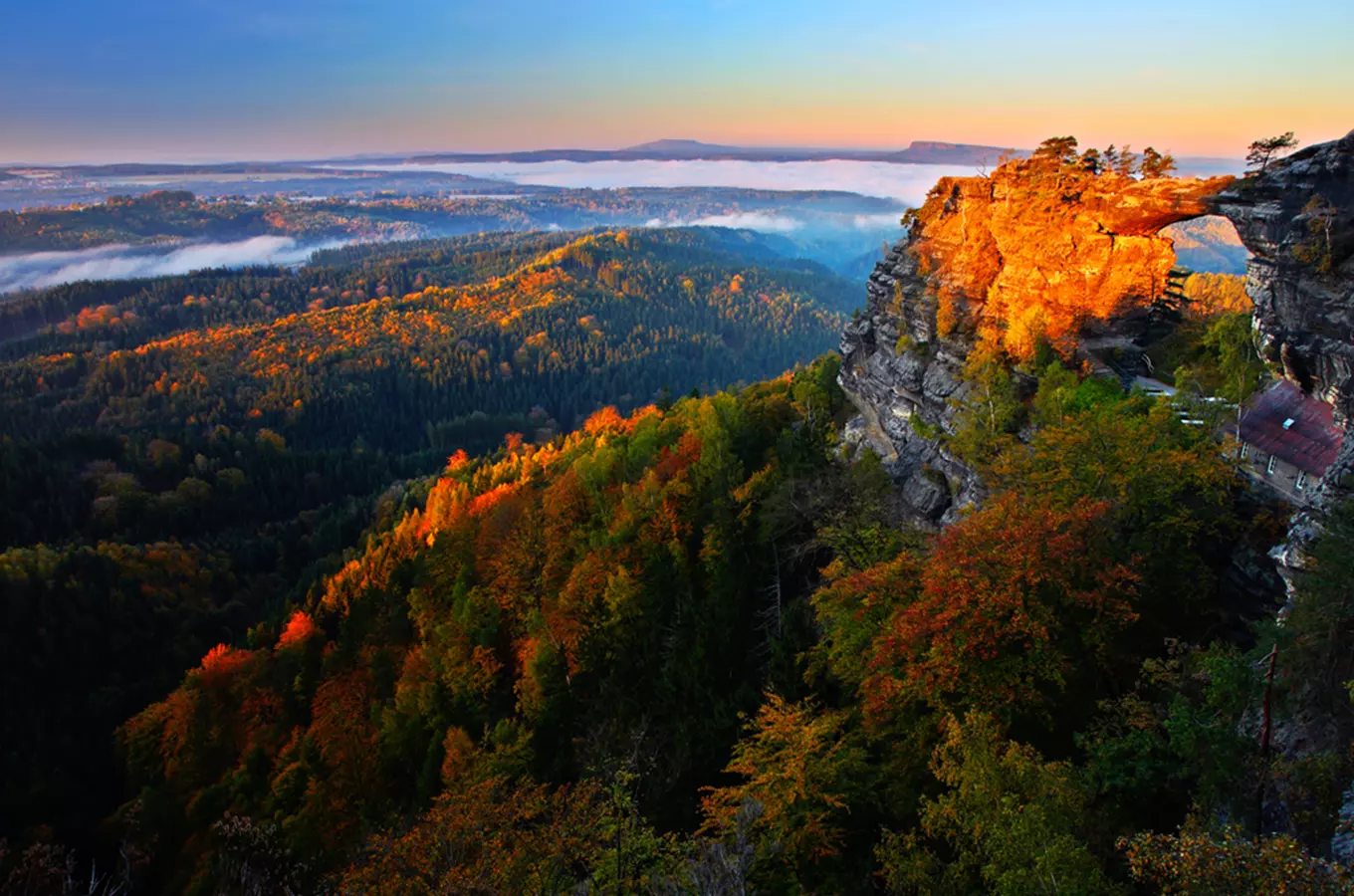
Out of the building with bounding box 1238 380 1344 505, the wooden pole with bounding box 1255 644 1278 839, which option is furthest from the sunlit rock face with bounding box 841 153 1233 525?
the wooden pole with bounding box 1255 644 1278 839

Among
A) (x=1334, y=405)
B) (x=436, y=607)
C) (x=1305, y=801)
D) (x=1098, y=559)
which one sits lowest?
(x=436, y=607)

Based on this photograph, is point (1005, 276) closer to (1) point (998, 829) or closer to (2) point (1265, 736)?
(2) point (1265, 736)

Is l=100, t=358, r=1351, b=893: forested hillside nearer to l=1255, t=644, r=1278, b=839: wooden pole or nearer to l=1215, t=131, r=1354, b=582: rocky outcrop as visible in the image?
l=1255, t=644, r=1278, b=839: wooden pole

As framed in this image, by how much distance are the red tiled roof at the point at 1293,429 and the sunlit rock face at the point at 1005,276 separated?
821 centimetres

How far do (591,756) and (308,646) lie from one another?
46961mm

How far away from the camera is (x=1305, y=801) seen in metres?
13.7

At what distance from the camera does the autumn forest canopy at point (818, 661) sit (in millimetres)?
16562

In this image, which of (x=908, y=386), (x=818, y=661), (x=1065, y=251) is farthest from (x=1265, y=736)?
(x=908, y=386)

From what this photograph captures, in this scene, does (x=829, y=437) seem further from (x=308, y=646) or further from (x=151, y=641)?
(x=151, y=641)

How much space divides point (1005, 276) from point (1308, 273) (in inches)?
643

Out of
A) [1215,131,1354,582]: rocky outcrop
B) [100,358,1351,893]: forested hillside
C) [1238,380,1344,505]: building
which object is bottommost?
[100,358,1351,893]: forested hillside

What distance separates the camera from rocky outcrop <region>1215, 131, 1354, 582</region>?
20453mm

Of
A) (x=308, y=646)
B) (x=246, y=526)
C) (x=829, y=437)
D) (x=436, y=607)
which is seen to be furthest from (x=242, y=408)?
(x=829, y=437)

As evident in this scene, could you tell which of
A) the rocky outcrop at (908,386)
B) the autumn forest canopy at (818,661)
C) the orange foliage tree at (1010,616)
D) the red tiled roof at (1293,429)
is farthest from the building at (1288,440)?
the rocky outcrop at (908,386)
